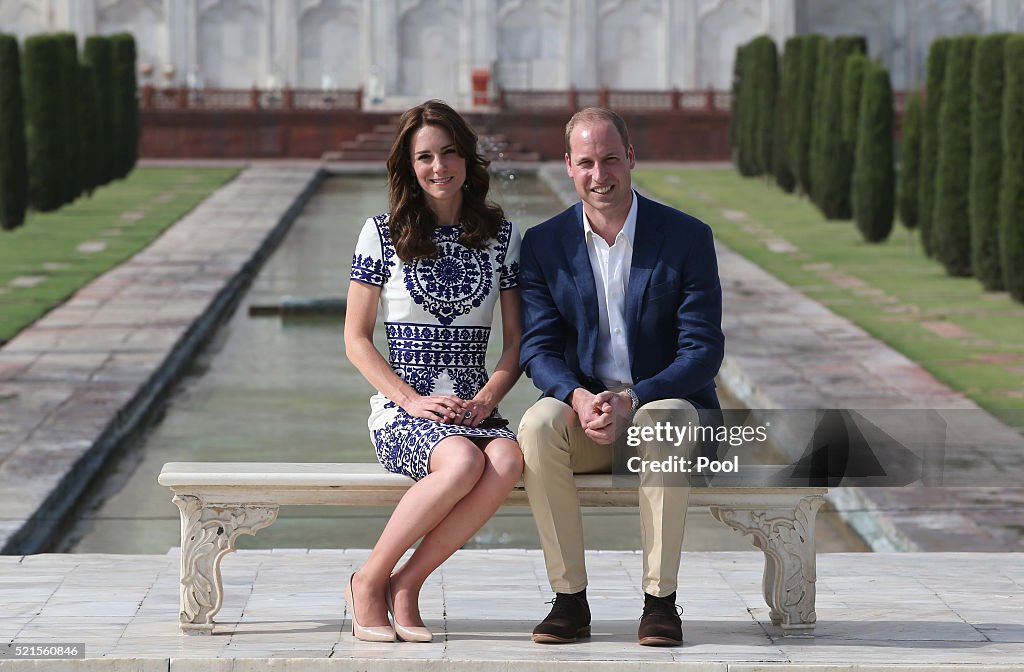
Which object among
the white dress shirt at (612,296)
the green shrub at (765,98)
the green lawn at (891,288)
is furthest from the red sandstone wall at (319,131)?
the white dress shirt at (612,296)

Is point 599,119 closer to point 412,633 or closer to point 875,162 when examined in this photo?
point 412,633

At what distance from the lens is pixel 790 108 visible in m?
23.9

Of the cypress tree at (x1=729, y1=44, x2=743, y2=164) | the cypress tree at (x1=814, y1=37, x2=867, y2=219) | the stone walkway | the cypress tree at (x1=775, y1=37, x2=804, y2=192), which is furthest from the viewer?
the cypress tree at (x1=729, y1=44, x2=743, y2=164)

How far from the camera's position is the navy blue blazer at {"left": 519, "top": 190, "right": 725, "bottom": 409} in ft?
13.9

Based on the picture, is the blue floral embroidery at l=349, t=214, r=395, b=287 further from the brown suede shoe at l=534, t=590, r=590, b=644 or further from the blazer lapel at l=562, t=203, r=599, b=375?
the brown suede shoe at l=534, t=590, r=590, b=644

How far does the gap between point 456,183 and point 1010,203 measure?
932 cm

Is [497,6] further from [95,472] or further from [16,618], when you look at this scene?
[16,618]

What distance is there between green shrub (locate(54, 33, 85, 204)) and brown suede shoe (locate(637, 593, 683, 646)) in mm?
17857

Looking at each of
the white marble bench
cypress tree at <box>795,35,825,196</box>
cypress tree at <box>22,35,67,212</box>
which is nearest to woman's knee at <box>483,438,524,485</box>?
the white marble bench

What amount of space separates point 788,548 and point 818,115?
1778 cm

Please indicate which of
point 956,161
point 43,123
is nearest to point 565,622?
point 956,161

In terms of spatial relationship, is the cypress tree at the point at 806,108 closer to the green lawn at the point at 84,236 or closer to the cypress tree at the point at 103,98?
the green lawn at the point at 84,236

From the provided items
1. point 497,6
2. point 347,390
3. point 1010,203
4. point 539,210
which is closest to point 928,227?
point 1010,203

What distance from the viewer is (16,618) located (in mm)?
4340
